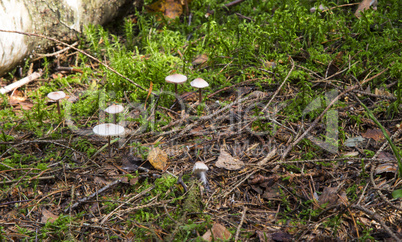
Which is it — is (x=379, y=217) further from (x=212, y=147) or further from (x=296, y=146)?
(x=212, y=147)

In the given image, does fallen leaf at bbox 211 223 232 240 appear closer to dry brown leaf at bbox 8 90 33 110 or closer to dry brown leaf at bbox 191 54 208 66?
dry brown leaf at bbox 191 54 208 66

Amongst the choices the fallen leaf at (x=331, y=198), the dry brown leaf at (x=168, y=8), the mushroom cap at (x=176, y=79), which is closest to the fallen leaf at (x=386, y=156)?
the fallen leaf at (x=331, y=198)

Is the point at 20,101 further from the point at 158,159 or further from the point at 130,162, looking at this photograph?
the point at 158,159

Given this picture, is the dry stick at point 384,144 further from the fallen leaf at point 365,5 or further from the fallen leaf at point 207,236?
the fallen leaf at point 365,5

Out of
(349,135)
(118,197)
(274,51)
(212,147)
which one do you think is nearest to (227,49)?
(274,51)

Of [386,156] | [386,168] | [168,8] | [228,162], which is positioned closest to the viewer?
[386,168]

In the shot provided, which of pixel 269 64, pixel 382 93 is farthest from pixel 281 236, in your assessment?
pixel 269 64

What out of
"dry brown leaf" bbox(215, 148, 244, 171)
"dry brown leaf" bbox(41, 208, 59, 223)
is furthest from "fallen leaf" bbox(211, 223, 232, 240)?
"dry brown leaf" bbox(41, 208, 59, 223)
